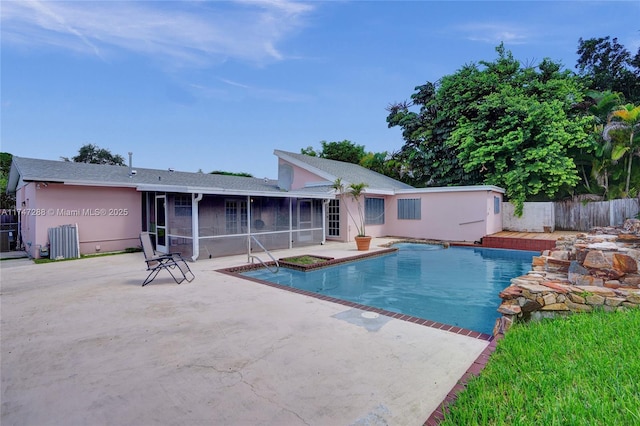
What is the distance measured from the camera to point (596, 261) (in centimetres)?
537

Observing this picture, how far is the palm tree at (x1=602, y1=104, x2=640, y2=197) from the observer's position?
15234mm

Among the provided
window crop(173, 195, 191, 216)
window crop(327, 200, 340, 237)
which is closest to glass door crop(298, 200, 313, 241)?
window crop(327, 200, 340, 237)

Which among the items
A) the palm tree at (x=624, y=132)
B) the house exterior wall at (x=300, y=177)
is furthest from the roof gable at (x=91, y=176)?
the palm tree at (x=624, y=132)

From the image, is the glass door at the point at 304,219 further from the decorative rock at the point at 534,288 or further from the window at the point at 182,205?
the decorative rock at the point at 534,288

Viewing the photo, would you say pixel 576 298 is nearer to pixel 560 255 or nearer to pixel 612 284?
pixel 612 284

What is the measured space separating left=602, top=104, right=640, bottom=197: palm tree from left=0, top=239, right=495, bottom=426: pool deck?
17.6 m

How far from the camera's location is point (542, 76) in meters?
19.1

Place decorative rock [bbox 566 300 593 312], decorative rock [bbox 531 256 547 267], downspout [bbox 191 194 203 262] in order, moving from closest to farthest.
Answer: decorative rock [bbox 566 300 593 312], decorative rock [bbox 531 256 547 267], downspout [bbox 191 194 203 262]

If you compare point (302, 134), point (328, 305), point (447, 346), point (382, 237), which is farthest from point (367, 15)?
point (302, 134)

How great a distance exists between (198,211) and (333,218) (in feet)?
24.0

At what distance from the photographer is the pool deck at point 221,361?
2.67 m

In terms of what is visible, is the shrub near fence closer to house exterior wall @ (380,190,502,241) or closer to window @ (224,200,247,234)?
house exterior wall @ (380,190,502,241)

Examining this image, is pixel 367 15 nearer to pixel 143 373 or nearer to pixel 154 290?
pixel 154 290

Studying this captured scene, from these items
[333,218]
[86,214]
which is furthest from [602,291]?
[86,214]
